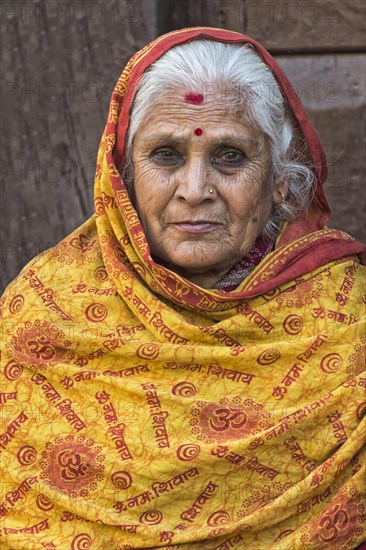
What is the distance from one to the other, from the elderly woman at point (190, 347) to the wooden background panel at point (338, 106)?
74 centimetres

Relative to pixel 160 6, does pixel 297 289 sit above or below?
below

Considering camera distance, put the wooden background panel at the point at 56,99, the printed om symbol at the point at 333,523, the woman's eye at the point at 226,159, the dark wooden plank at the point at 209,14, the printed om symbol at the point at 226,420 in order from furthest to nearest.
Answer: the dark wooden plank at the point at 209,14 → the wooden background panel at the point at 56,99 → the woman's eye at the point at 226,159 → the printed om symbol at the point at 226,420 → the printed om symbol at the point at 333,523

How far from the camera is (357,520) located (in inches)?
109

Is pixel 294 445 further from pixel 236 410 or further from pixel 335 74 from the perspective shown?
pixel 335 74

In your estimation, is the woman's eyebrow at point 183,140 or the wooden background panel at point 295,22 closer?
the woman's eyebrow at point 183,140

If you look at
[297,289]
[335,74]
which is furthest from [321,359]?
[335,74]

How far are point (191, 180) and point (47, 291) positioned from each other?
1.67 feet

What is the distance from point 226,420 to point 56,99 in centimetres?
145

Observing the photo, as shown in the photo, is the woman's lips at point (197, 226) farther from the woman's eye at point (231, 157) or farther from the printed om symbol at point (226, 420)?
the printed om symbol at point (226, 420)

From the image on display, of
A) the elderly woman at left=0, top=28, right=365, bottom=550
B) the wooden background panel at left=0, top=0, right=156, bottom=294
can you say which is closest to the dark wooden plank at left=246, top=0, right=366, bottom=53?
the wooden background panel at left=0, top=0, right=156, bottom=294

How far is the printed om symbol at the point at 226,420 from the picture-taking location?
9.35 ft

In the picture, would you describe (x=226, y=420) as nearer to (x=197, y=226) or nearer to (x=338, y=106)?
(x=197, y=226)

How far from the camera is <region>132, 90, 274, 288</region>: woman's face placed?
292cm

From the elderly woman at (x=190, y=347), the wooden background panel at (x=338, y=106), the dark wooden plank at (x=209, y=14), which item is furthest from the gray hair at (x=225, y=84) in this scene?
the dark wooden plank at (x=209, y=14)
